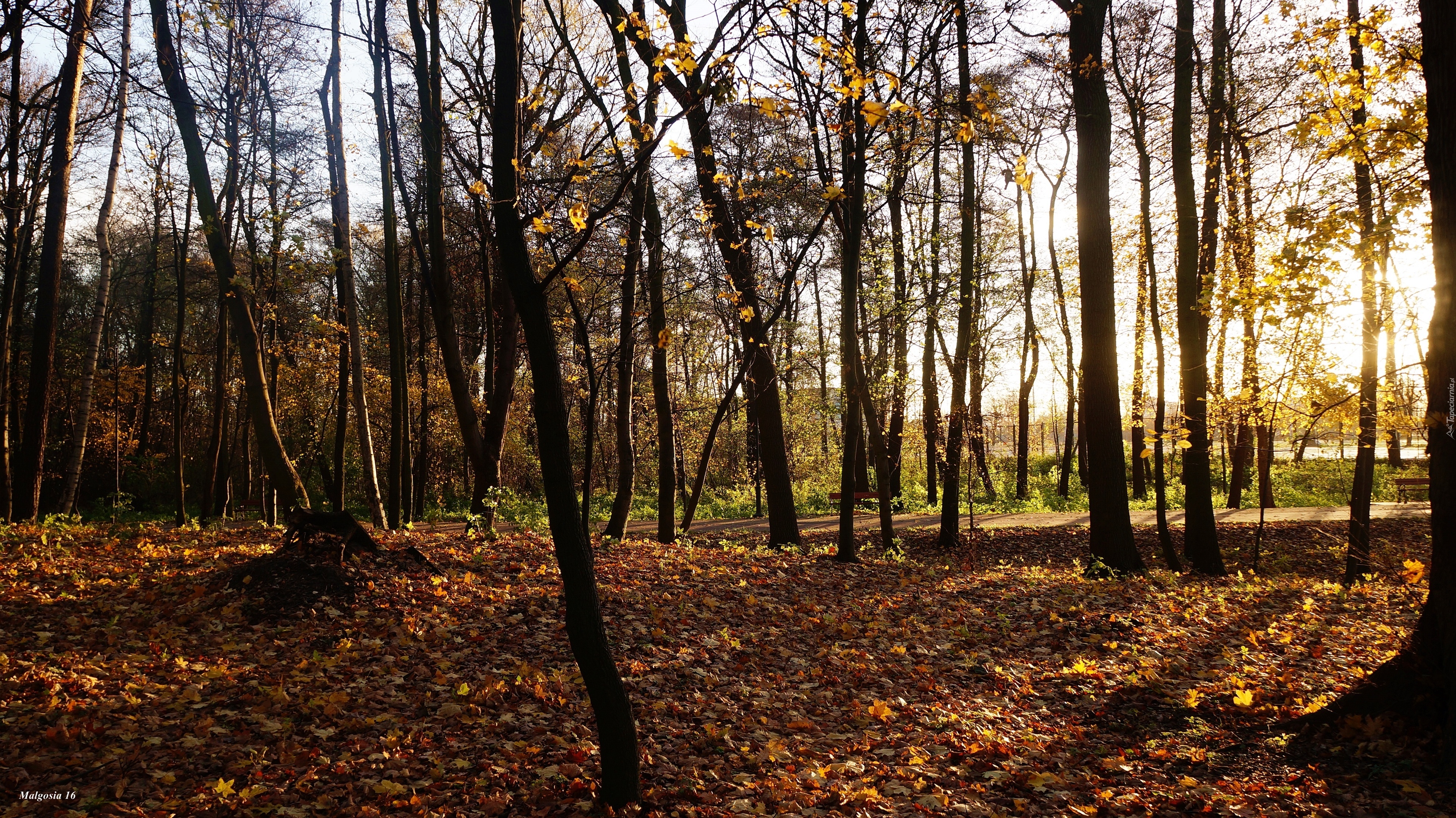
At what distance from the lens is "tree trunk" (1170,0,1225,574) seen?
989 cm

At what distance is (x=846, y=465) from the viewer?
9.98 metres

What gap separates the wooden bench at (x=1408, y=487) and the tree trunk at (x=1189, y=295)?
12.6 metres

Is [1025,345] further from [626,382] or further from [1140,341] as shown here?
[626,382]

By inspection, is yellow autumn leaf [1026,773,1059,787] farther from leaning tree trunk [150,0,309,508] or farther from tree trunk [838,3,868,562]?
leaning tree trunk [150,0,309,508]

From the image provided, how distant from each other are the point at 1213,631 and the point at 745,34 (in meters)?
6.75

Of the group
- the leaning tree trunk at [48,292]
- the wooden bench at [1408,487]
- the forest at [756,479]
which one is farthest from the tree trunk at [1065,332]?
the leaning tree trunk at [48,292]

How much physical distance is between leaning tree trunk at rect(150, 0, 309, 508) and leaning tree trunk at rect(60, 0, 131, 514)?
1660 mm

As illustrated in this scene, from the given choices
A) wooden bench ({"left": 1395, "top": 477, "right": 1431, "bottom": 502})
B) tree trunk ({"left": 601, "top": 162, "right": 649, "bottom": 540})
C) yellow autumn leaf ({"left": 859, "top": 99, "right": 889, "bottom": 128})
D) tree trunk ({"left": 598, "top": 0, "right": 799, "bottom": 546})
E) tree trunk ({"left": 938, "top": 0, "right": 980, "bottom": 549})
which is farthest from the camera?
wooden bench ({"left": 1395, "top": 477, "right": 1431, "bottom": 502})

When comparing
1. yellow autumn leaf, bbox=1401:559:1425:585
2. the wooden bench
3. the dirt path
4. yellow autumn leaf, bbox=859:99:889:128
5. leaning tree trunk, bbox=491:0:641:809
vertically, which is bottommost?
the dirt path

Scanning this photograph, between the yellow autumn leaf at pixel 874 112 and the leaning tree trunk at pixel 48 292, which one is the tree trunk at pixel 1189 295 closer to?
the yellow autumn leaf at pixel 874 112

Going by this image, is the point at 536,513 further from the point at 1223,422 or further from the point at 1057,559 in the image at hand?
the point at 1223,422

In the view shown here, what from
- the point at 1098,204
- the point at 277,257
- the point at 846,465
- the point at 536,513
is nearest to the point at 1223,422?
the point at 1098,204

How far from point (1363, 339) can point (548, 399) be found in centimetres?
1063

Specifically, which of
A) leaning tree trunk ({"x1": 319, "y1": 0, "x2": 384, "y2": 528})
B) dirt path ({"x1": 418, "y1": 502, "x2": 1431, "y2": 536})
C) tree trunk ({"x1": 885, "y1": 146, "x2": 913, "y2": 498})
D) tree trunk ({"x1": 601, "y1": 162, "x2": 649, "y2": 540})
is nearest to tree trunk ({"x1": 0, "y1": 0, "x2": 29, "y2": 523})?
leaning tree trunk ({"x1": 319, "y1": 0, "x2": 384, "y2": 528})
